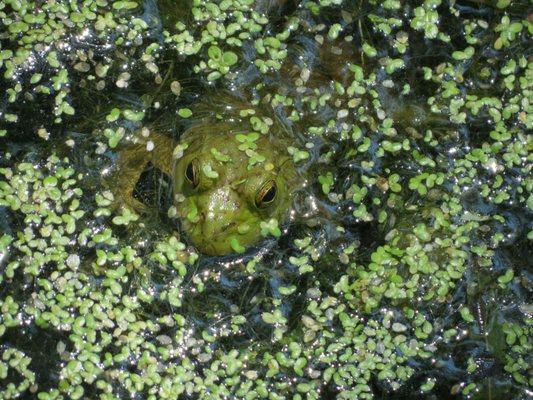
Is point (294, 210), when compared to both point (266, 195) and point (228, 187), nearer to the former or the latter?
point (266, 195)

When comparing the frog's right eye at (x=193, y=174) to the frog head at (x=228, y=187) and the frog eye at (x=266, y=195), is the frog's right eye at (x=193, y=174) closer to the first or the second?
the frog head at (x=228, y=187)

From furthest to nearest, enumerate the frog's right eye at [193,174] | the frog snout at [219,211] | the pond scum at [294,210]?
the pond scum at [294,210], the frog's right eye at [193,174], the frog snout at [219,211]

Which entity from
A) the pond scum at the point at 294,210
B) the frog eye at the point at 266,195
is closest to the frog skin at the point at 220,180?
the frog eye at the point at 266,195

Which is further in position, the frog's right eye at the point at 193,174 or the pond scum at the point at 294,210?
the pond scum at the point at 294,210

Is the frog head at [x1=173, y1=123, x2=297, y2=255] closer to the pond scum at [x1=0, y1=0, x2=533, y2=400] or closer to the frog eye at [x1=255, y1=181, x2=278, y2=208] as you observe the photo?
the frog eye at [x1=255, y1=181, x2=278, y2=208]

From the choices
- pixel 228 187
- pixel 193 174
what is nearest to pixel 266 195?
pixel 228 187

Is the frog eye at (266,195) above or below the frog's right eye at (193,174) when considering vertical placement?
below

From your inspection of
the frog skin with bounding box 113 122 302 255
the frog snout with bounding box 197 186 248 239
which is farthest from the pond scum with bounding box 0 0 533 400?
the frog snout with bounding box 197 186 248 239
